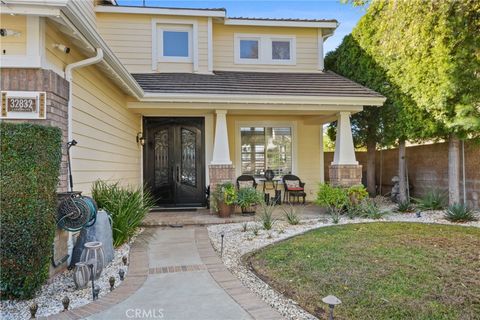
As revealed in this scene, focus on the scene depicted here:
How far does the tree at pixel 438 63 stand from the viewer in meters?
6.12

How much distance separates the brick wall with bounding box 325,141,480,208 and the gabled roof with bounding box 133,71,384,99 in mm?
2749

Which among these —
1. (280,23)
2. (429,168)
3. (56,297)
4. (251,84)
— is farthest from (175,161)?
(429,168)

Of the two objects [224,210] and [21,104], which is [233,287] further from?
[224,210]

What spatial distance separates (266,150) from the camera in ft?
33.8

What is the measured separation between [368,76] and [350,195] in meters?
3.80

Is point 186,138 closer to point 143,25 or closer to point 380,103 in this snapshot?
point 143,25

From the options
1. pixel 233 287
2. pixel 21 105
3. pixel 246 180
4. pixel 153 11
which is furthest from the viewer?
pixel 246 180

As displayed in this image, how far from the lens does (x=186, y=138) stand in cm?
947

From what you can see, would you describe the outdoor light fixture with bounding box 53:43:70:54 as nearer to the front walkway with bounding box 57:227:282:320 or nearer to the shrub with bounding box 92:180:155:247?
the shrub with bounding box 92:180:155:247

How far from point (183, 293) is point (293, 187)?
263 inches

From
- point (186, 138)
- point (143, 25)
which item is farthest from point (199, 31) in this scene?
point (186, 138)

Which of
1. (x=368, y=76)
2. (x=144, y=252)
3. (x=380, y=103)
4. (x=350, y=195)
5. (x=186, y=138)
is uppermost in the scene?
(x=368, y=76)

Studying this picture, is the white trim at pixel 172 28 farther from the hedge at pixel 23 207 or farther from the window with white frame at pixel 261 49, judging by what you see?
the hedge at pixel 23 207

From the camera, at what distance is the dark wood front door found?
30.9 feet
